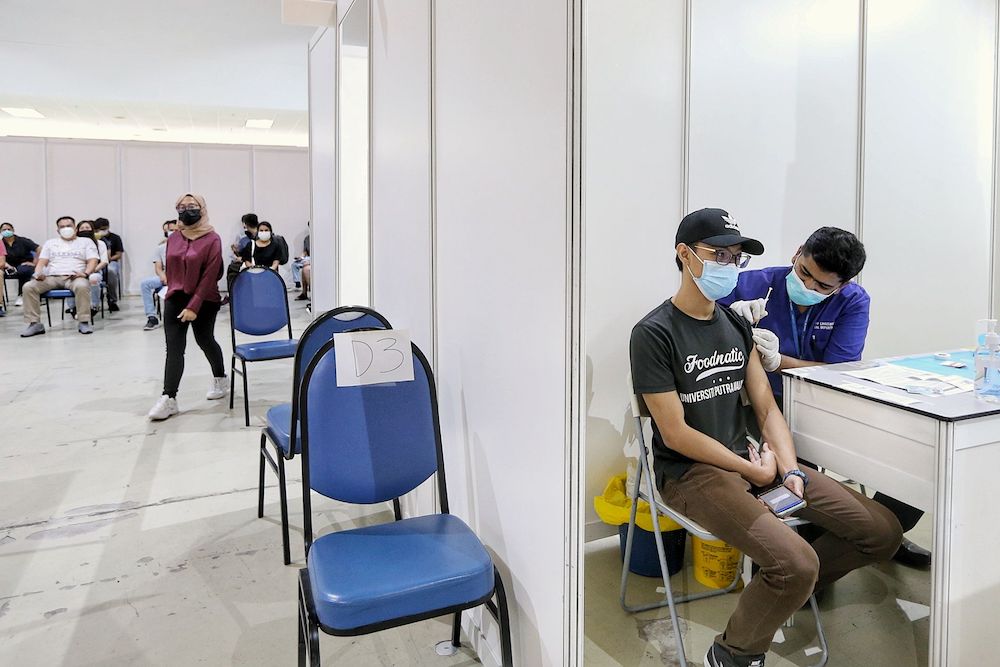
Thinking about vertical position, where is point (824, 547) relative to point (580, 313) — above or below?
below

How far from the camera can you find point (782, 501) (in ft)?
6.24

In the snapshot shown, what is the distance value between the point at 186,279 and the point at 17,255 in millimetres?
7292

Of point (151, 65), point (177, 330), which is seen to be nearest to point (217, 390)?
point (177, 330)

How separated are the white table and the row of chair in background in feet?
3.48

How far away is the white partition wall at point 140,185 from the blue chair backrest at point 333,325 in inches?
411

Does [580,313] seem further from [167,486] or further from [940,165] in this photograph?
[167,486]

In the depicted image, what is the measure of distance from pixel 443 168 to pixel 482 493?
1.02m

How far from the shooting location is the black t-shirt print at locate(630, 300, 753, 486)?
6.13 feet

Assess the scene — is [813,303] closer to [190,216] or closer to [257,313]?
[257,313]

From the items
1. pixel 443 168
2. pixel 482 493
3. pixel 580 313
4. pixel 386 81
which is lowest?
pixel 482 493

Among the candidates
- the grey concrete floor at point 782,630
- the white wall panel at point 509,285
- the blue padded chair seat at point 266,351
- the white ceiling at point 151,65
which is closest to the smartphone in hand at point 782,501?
the grey concrete floor at point 782,630

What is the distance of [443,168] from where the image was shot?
2.25 m

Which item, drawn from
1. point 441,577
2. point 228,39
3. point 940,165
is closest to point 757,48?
point 940,165

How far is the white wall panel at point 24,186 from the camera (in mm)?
11188
